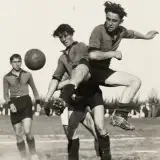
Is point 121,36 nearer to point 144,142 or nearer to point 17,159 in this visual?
point 17,159

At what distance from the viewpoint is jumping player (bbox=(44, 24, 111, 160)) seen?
976cm

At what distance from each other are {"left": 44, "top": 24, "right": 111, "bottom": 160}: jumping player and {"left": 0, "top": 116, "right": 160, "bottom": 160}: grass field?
1.70 meters

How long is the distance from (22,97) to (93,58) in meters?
2.90

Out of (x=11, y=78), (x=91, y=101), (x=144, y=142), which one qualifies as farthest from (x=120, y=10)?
(x=144, y=142)

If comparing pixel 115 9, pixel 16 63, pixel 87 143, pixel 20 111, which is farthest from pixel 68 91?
pixel 87 143

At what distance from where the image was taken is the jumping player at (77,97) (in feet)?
32.0

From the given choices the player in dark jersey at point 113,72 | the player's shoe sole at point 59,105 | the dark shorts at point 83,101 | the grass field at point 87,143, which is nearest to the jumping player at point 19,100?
the grass field at point 87,143

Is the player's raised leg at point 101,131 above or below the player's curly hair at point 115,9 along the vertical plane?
below

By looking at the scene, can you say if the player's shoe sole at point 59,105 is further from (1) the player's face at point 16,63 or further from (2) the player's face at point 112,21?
(1) the player's face at point 16,63

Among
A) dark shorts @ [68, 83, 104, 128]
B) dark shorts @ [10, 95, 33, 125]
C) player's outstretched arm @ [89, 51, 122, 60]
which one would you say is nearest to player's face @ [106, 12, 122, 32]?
player's outstretched arm @ [89, 51, 122, 60]

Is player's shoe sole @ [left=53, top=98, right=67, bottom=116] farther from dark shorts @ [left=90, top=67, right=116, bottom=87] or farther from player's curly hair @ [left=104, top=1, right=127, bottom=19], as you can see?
player's curly hair @ [left=104, top=1, right=127, bottom=19]

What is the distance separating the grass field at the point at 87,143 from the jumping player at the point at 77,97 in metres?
1.70

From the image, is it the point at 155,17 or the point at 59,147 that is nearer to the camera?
the point at 59,147

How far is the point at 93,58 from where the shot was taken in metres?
9.02
